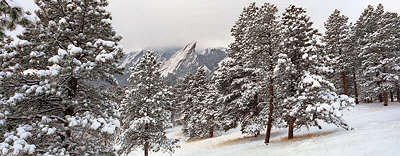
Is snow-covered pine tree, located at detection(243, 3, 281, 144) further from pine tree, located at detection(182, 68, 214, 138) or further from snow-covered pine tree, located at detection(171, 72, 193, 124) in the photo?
snow-covered pine tree, located at detection(171, 72, 193, 124)

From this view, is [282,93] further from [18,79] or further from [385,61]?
[385,61]

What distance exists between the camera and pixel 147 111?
16.4 meters

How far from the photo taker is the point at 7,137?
645 centimetres

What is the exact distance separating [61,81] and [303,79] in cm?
1289

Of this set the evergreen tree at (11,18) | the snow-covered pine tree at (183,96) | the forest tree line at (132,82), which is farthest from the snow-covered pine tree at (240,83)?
the evergreen tree at (11,18)

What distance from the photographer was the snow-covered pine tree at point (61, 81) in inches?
284

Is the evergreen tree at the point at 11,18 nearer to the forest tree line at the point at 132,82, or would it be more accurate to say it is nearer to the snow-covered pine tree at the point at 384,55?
the forest tree line at the point at 132,82

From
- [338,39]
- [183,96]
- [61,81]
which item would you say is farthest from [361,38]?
[61,81]

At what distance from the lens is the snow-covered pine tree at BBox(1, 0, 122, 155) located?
7211 millimetres

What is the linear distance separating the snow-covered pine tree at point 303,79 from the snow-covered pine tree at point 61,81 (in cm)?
1025

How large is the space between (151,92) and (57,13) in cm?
925

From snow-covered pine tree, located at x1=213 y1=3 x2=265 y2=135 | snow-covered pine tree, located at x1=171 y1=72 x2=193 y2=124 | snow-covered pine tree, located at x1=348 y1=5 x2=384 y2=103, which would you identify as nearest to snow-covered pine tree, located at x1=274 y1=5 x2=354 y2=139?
snow-covered pine tree, located at x1=213 y1=3 x2=265 y2=135

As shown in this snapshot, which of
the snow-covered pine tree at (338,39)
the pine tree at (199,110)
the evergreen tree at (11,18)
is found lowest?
the pine tree at (199,110)

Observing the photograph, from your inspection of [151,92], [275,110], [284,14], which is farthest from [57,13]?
[275,110]
